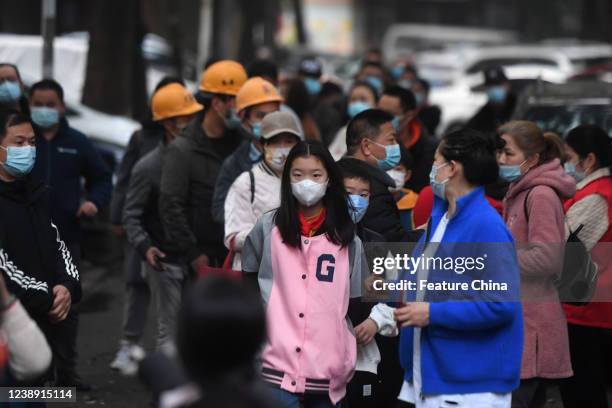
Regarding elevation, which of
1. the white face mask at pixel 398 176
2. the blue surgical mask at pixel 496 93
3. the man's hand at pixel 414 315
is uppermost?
the blue surgical mask at pixel 496 93

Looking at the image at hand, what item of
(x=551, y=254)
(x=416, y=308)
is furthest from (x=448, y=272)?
(x=551, y=254)

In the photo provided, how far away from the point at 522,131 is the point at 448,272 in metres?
1.69

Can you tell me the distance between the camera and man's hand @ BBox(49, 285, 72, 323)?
6.06 metres

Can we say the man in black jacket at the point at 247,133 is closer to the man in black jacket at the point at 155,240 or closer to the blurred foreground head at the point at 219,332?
the man in black jacket at the point at 155,240

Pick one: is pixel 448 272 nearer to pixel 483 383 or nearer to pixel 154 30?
pixel 483 383

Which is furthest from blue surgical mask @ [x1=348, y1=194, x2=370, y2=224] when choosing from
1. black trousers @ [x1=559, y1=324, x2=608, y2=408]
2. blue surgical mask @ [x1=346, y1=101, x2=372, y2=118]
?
blue surgical mask @ [x1=346, y1=101, x2=372, y2=118]

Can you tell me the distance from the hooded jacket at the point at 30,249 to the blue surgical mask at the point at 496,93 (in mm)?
7342

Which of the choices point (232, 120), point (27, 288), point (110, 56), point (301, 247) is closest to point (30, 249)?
point (27, 288)

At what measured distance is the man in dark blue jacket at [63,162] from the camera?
8.63 metres

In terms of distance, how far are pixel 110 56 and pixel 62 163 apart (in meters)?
9.03

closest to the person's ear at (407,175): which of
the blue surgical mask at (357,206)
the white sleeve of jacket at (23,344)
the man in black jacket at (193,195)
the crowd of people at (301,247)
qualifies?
the crowd of people at (301,247)

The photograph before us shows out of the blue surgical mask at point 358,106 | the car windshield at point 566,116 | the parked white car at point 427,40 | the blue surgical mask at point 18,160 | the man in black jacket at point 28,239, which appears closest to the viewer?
the man in black jacket at point 28,239

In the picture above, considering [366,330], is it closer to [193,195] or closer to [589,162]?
[589,162]

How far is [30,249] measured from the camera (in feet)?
19.5
